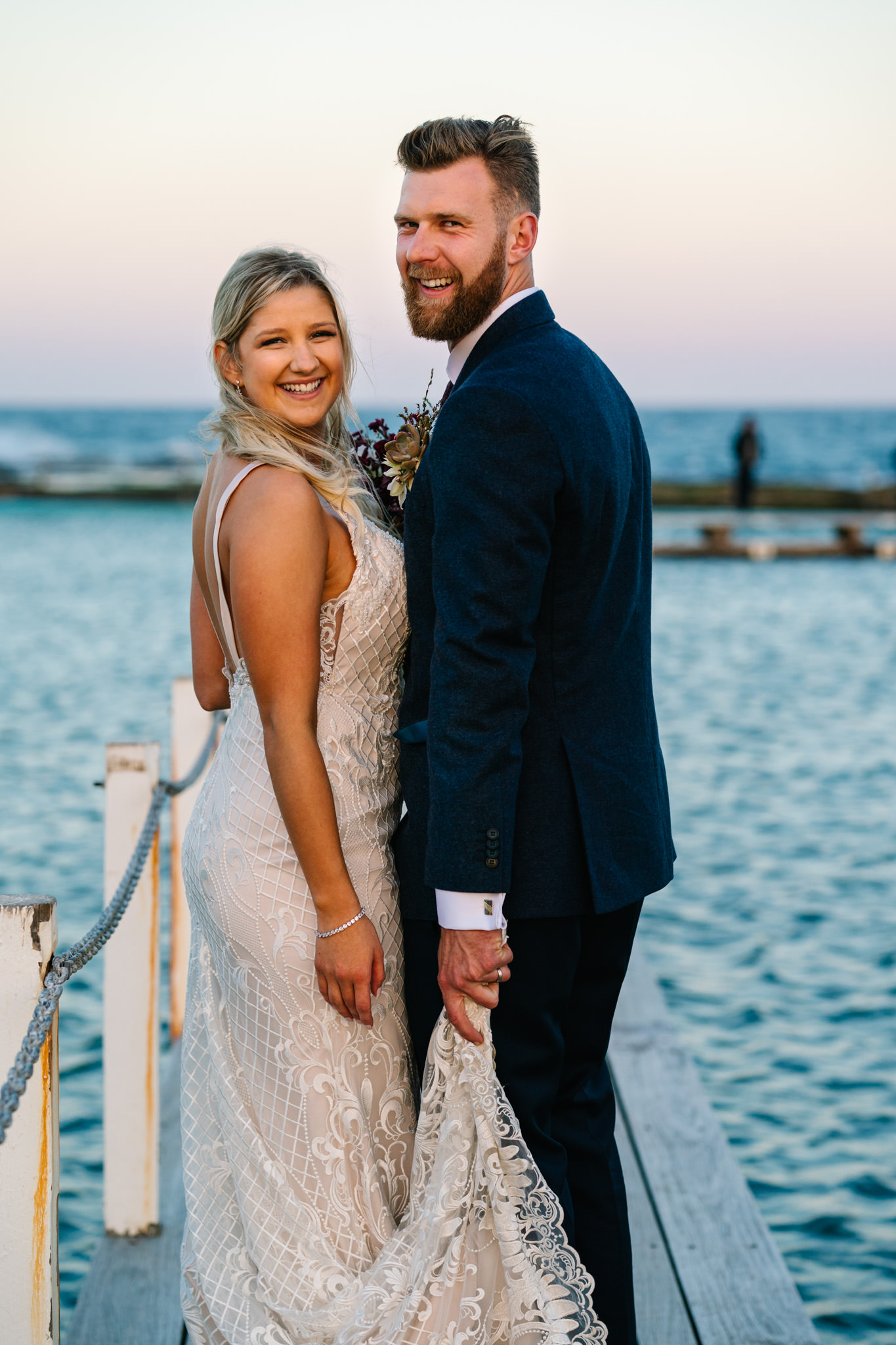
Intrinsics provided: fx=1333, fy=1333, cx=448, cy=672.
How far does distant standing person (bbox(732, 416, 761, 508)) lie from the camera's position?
2612cm

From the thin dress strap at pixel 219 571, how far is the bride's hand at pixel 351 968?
1.66ft

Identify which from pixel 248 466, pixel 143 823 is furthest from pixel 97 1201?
pixel 248 466

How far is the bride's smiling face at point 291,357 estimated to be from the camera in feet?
7.38

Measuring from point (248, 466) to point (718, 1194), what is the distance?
83.3 inches

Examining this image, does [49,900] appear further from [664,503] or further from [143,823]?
[664,503]

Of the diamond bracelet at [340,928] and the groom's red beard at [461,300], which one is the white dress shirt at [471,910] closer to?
the diamond bracelet at [340,928]

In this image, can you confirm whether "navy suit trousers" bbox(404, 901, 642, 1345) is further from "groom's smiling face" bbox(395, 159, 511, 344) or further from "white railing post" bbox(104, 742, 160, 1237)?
"white railing post" bbox(104, 742, 160, 1237)

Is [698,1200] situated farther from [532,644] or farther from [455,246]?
[455,246]

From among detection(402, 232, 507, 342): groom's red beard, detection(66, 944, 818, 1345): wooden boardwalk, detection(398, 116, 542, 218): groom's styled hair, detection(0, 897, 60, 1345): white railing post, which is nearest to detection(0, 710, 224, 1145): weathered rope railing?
detection(0, 897, 60, 1345): white railing post

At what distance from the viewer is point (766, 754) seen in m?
9.41

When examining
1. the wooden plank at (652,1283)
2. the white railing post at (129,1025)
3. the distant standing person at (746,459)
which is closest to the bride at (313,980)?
the wooden plank at (652,1283)

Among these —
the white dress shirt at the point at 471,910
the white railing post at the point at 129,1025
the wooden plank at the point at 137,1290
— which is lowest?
the wooden plank at the point at 137,1290

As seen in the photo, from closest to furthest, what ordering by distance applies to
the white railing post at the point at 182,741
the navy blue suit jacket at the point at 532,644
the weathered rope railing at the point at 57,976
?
the weathered rope railing at the point at 57,976, the navy blue suit jacket at the point at 532,644, the white railing post at the point at 182,741

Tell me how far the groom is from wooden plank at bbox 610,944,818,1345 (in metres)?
0.63
